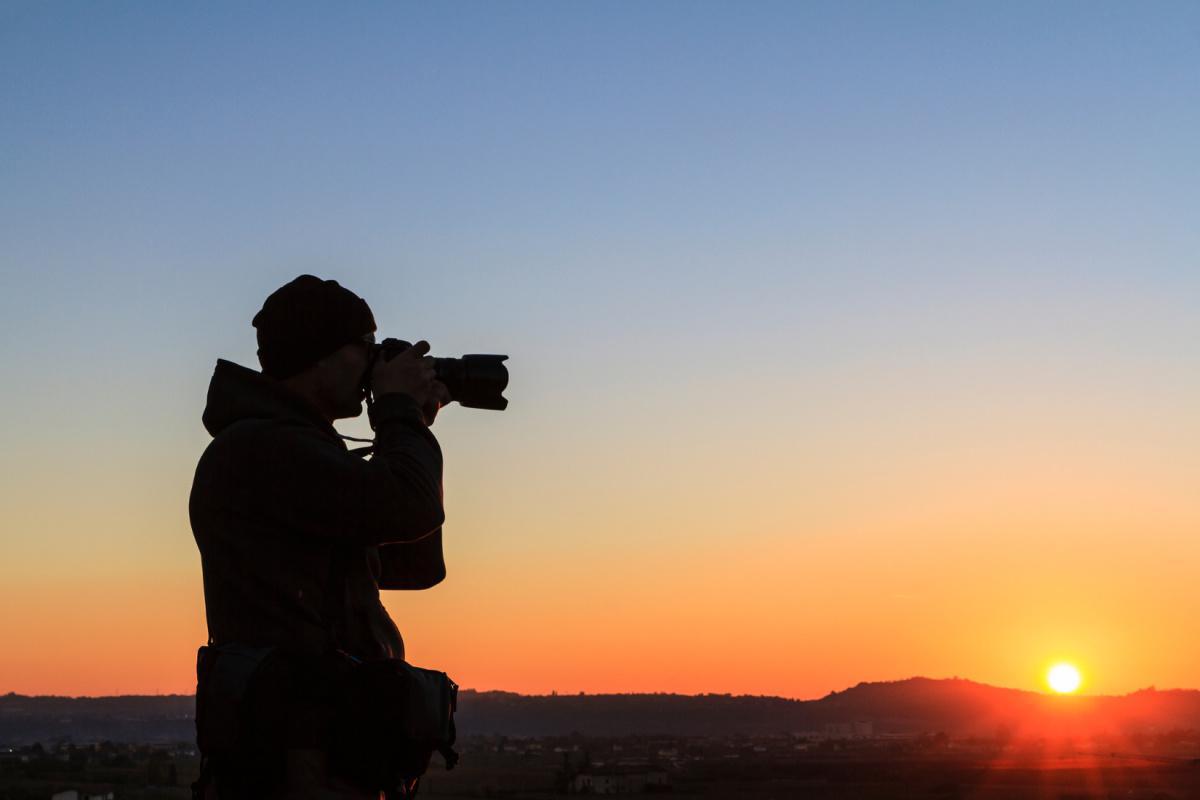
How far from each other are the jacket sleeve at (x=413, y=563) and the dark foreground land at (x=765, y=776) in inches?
2523

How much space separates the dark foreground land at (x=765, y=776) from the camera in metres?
86.1

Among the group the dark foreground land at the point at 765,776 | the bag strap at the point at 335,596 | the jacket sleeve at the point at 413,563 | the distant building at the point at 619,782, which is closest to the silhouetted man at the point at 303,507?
the bag strap at the point at 335,596

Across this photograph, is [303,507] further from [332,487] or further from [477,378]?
[477,378]

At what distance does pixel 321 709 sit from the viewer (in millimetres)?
3291

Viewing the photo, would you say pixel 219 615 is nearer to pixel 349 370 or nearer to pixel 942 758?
pixel 349 370

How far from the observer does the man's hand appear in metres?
3.66

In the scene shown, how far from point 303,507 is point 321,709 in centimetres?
43

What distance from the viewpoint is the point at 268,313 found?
3658 millimetres

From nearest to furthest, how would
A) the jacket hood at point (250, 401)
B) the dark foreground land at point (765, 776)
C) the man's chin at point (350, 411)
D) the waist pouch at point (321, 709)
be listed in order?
the waist pouch at point (321, 709) < the jacket hood at point (250, 401) < the man's chin at point (350, 411) < the dark foreground land at point (765, 776)

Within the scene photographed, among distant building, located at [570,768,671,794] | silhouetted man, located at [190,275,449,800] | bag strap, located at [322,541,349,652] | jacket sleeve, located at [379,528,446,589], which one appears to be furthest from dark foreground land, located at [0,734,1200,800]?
bag strap, located at [322,541,349,652]

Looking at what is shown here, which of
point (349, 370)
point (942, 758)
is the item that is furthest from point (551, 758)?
point (349, 370)

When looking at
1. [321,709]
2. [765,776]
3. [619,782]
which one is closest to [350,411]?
[321,709]

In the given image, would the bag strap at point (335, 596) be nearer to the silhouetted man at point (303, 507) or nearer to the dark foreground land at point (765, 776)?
the silhouetted man at point (303, 507)

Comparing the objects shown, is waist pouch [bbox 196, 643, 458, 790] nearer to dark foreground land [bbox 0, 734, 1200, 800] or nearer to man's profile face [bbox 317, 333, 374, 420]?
man's profile face [bbox 317, 333, 374, 420]
